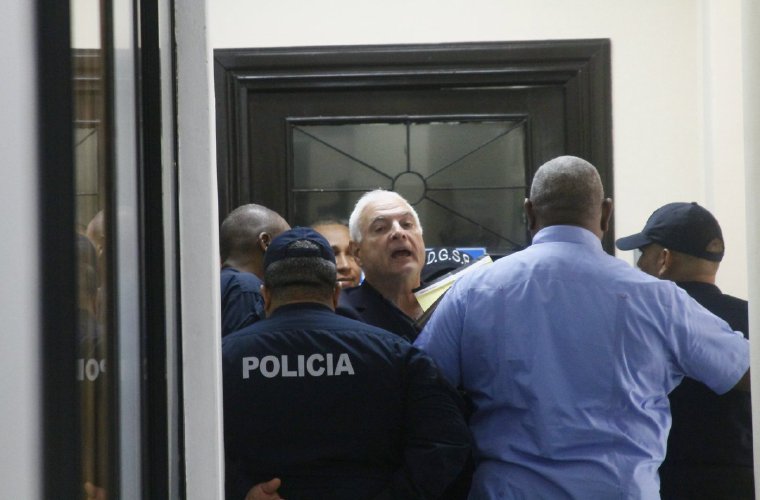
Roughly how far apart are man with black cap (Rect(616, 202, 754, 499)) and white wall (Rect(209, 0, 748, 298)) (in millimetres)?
1196

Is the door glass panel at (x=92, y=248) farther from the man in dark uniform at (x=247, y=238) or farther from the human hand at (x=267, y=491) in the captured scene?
the man in dark uniform at (x=247, y=238)

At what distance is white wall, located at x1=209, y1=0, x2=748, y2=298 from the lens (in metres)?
3.79

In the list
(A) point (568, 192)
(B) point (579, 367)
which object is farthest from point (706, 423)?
(A) point (568, 192)

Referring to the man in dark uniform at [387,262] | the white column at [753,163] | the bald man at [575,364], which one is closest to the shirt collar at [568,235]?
the bald man at [575,364]

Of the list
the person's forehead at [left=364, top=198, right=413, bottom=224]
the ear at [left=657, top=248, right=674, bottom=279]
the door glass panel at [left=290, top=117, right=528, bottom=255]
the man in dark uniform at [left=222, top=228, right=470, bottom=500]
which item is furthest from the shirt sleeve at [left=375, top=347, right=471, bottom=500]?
the door glass panel at [left=290, top=117, right=528, bottom=255]

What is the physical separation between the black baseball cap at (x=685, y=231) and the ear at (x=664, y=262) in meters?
0.02

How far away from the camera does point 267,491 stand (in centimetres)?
216

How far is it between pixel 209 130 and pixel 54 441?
83 cm

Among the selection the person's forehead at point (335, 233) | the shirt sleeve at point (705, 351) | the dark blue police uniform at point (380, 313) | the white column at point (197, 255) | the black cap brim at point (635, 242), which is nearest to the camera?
the white column at point (197, 255)

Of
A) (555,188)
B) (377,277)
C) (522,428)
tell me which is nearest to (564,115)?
(377,277)

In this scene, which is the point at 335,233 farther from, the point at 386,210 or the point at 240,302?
the point at 240,302

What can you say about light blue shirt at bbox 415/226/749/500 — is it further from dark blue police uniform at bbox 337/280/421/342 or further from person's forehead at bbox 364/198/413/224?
person's forehead at bbox 364/198/413/224

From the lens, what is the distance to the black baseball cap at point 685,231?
8.46ft

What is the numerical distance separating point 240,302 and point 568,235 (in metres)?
0.85
